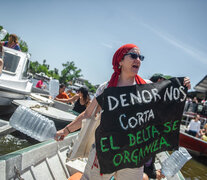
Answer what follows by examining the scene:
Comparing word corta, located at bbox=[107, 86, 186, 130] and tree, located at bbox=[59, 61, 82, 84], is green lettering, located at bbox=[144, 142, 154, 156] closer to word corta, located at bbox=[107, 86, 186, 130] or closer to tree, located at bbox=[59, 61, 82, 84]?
word corta, located at bbox=[107, 86, 186, 130]

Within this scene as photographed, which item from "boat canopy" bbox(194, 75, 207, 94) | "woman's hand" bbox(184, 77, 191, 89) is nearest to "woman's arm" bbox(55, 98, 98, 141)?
"woman's hand" bbox(184, 77, 191, 89)

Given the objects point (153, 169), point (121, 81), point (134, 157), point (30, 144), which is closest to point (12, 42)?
point (30, 144)

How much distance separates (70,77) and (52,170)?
105391 mm

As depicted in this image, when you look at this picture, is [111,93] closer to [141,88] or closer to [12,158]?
[141,88]

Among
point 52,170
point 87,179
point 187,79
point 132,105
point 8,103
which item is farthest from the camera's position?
point 8,103

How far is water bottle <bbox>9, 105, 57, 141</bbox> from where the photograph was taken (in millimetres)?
2570

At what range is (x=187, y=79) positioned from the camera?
2.17 metres

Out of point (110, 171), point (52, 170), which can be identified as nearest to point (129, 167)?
point (110, 171)

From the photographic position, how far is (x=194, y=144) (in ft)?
33.8

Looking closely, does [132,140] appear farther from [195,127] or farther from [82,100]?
[195,127]

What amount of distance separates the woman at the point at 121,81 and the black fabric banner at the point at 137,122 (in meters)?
0.12

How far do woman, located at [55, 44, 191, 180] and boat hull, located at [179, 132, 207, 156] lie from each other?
942cm

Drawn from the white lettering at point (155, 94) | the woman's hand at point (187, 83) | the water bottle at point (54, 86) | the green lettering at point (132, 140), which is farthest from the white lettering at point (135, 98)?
the water bottle at point (54, 86)

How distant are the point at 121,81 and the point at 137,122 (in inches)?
19.8
